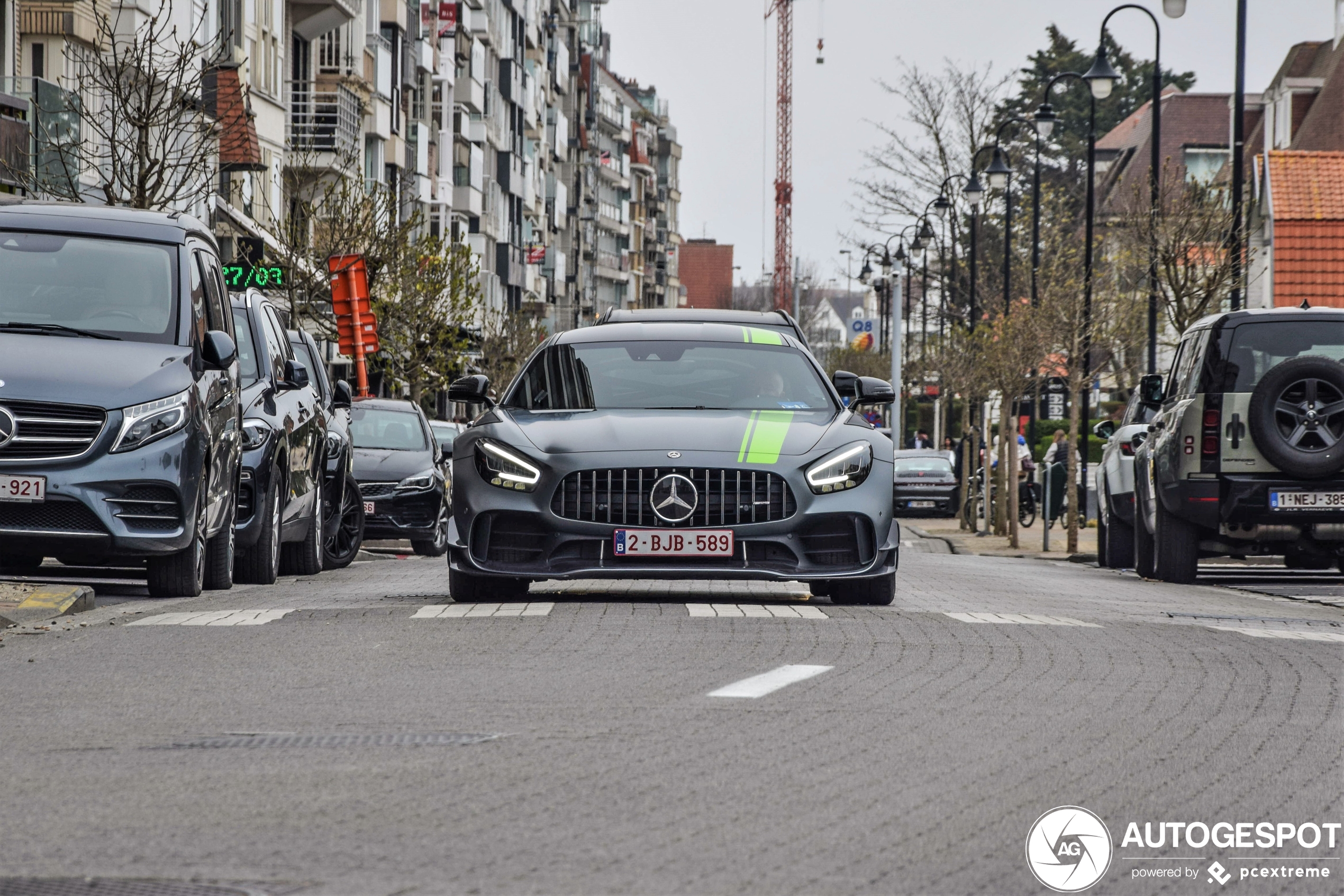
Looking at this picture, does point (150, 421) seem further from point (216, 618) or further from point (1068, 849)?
point (1068, 849)

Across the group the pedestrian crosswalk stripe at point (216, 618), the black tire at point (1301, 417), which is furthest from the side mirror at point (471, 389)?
the black tire at point (1301, 417)

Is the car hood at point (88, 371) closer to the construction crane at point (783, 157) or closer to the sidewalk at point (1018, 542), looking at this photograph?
the sidewalk at point (1018, 542)

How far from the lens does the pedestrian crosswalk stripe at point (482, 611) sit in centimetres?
1206

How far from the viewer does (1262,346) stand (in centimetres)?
1852

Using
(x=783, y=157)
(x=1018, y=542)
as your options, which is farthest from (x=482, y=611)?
(x=783, y=157)

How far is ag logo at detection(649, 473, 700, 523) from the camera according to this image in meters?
12.5

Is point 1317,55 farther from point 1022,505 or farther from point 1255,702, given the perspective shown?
point 1255,702

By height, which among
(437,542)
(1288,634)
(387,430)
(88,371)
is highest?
(88,371)

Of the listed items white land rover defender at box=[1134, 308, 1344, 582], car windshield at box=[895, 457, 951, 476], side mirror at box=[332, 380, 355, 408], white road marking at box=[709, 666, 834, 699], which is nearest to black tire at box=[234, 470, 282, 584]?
side mirror at box=[332, 380, 355, 408]

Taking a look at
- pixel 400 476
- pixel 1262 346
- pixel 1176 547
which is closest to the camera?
pixel 1262 346

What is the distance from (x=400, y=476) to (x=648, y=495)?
44.5 ft

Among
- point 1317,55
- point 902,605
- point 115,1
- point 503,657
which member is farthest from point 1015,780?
point 1317,55

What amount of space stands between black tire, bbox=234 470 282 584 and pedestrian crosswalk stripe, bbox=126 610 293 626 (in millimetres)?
3881

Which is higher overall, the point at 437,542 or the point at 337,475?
the point at 337,475
